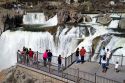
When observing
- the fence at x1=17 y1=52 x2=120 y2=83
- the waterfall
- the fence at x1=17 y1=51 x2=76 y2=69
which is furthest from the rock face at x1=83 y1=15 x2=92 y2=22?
the fence at x1=17 y1=52 x2=120 y2=83

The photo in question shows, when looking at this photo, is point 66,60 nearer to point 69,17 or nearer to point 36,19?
point 69,17

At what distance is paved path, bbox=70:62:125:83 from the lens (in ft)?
74.3

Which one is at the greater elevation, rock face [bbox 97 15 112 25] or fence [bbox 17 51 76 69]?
rock face [bbox 97 15 112 25]

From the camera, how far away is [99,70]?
24172mm

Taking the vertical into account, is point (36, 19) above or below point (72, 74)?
above

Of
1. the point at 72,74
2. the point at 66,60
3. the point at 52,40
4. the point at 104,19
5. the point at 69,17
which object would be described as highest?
the point at 69,17

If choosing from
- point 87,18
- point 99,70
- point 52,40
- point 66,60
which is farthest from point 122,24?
point 99,70

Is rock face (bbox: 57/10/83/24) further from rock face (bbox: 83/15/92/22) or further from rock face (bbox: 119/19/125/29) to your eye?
rock face (bbox: 119/19/125/29)

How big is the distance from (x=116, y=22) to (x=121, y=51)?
14031mm

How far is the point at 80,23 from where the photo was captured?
45844 mm

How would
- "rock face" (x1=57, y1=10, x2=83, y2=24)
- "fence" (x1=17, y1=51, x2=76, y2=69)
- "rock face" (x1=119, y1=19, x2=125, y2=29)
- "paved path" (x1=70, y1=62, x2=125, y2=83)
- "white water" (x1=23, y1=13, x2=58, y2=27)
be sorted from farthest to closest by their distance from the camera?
1. "white water" (x1=23, y1=13, x2=58, y2=27)
2. "rock face" (x1=57, y1=10, x2=83, y2=24)
3. "rock face" (x1=119, y1=19, x2=125, y2=29)
4. "fence" (x1=17, y1=51, x2=76, y2=69)
5. "paved path" (x1=70, y1=62, x2=125, y2=83)

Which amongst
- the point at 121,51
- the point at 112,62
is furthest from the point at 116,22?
the point at 112,62

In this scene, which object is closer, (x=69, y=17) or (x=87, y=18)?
(x=87, y=18)

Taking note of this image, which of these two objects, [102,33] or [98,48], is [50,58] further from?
[102,33]
